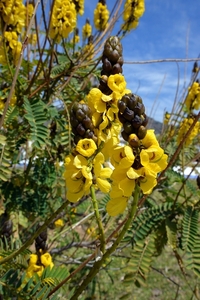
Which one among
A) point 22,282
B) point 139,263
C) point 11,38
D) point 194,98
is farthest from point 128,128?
point 194,98

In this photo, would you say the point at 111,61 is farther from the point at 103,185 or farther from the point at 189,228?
the point at 189,228

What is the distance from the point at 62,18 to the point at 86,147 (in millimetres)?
1259

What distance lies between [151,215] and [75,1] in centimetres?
140

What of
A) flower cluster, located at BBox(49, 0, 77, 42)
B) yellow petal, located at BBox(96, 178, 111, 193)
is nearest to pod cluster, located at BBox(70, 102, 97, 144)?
yellow petal, located at BBox(96, 178, 111, 193)

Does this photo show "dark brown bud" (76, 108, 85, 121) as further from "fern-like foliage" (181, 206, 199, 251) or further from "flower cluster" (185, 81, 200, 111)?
"flower cluster" (185, 81, 200, 111)

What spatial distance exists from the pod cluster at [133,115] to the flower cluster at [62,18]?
1230 mm

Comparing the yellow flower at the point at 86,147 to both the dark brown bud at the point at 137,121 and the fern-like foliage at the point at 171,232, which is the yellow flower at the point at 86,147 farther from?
the fern-like foliage at the point at 171,232

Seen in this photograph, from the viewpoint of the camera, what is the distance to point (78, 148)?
68 centimetres

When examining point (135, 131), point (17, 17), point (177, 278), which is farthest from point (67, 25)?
point (177, 278)

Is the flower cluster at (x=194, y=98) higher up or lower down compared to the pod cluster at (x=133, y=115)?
higher up

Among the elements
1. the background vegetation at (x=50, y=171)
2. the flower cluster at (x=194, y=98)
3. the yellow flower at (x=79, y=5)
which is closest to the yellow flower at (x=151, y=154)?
the background vegetation at (x=50, y=171)

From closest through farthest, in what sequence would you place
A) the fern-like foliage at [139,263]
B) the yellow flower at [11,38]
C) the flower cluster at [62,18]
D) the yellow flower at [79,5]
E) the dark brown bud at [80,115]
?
the dark brown bud at [80,115]
the fern-like foliage at [139,263]
the yellow flower at [11,38]
the flower cluster at [62,18]
the yellow flower at [79,5]

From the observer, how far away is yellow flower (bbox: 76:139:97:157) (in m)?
0.68

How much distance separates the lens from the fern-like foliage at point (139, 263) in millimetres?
1333
